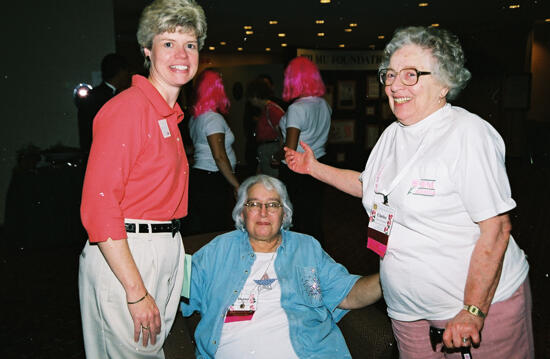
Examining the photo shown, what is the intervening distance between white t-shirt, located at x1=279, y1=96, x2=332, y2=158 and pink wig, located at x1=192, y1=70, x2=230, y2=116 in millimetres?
529

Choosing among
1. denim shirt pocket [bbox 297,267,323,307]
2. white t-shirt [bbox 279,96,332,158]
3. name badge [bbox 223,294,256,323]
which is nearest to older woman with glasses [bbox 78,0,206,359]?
name badge [bbox 223,294,256,323]

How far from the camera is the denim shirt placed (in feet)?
6.37

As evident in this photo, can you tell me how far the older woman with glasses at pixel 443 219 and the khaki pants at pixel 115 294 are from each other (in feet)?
2.36

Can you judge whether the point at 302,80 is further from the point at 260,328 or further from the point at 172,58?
the point at 172,58

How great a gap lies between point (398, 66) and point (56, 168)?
3931 mm

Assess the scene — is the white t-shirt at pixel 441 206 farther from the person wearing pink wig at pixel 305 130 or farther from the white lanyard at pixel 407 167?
the person wearing pink wig at pixel 305 130

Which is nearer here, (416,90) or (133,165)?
(133,165)

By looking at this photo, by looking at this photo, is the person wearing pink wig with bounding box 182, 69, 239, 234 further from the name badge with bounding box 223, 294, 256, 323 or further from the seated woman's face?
the name badge with bounding box 223, 294, 256, 323

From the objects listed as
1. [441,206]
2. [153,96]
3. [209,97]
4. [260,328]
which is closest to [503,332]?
[441,206]

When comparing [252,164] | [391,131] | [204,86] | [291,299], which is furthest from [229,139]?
[252,164]

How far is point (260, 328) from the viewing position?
1.96 metres

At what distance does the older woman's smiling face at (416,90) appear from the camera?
4.74 feet

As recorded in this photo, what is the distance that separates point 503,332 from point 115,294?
1.20 m

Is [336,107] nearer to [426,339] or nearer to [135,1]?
[135,1]
